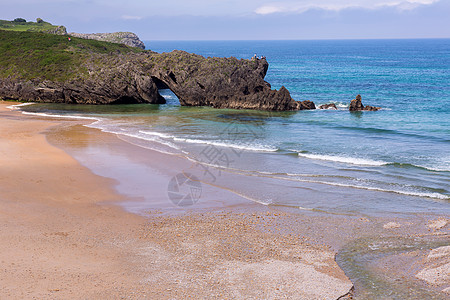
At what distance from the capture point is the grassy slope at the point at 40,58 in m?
51.0

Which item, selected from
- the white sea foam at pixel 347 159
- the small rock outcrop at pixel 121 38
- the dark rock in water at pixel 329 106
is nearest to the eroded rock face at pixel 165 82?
the dark rock in water at pixel 329 106

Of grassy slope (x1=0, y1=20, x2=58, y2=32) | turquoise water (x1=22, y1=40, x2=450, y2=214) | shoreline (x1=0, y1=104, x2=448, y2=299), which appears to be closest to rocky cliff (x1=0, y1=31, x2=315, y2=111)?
turquoise water (x1=22, y1=40, x2=450, y2=214)

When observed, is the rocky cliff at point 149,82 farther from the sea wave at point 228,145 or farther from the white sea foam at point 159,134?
the sea wave at point 228,145

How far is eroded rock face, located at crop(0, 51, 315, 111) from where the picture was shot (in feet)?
152

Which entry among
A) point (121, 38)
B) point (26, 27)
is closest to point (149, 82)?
point (26, 27)

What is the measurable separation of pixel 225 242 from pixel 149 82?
38.1m

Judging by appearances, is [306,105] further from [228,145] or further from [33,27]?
[33,27]

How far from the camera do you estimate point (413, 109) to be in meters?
43.3

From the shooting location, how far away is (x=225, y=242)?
42.0 ft

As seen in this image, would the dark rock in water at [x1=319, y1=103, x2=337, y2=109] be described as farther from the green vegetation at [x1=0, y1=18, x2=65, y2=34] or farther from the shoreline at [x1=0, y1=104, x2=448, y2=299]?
the green vegetation at [x1=0, y1=18, x2=65, y2=34]

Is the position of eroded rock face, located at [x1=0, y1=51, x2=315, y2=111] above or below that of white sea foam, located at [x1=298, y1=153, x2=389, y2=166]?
above

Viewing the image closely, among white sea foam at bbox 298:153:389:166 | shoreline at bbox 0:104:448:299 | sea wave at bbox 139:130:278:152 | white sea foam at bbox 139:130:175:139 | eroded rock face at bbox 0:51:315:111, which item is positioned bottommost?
shoreline at bbox 0:104:448:299

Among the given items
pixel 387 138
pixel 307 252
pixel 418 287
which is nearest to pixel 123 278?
pixel 307 252

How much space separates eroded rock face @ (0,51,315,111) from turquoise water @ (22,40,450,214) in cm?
237
